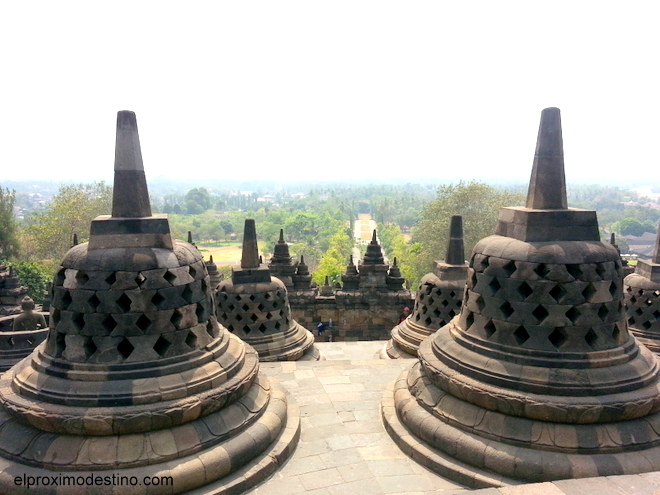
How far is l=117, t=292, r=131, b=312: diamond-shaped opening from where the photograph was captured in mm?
4742

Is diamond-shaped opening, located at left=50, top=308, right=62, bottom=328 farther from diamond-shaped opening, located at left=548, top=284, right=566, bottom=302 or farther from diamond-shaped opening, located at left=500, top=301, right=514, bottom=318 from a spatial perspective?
diamond-shaped opening, located at left=548, top=284, right=566, bottom=302

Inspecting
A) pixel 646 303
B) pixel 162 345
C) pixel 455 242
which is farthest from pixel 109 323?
pixel 646 303

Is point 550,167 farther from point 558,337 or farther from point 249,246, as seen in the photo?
point 249,246

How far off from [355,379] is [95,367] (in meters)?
4.07

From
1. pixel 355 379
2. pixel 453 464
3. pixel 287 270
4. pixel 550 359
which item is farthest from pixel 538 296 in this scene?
pixel 287 270

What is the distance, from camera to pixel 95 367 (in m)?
4.61

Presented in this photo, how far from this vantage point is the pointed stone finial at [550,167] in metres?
5.34

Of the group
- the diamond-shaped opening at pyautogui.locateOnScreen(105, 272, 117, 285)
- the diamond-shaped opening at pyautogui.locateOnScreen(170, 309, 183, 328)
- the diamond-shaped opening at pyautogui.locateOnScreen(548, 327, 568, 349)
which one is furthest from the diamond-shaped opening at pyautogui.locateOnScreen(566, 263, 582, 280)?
the diamond-shaped opening at pyautogui.locateOnScreen(105, 272, 117, 285)

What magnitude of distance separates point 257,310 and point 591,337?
22.2ft

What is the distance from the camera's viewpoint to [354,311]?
1655cm

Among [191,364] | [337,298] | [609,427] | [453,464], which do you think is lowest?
[337,298]

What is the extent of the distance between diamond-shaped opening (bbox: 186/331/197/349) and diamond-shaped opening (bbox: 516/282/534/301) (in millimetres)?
3937

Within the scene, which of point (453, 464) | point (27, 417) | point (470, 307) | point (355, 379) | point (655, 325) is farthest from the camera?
point (655, 325)

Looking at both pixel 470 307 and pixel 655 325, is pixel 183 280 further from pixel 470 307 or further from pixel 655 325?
pixel 655 325
